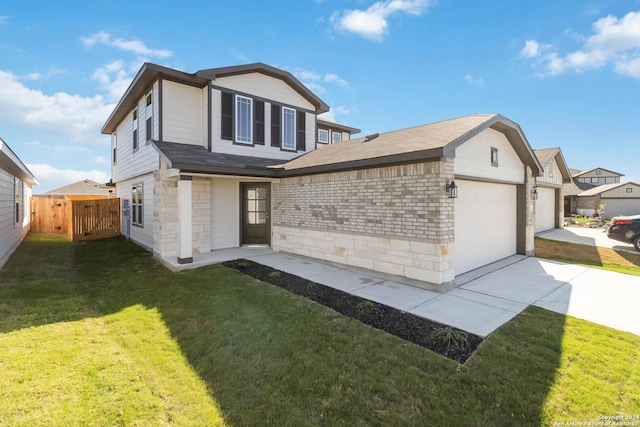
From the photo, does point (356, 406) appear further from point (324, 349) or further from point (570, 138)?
point (570, 138)

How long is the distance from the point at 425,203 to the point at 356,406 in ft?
14.1

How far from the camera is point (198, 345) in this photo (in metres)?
4.30

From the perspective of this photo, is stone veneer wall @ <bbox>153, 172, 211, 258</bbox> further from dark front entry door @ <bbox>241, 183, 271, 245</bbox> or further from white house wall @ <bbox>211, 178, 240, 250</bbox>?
dark front entry door @ <bbox>241, 183, 271, 245</bbox>

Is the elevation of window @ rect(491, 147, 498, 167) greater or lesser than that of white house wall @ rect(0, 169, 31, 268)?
greater

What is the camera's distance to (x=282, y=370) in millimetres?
3531

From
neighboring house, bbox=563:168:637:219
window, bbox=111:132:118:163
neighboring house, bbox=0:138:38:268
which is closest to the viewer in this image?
neighboring house, bbox=0:138:38:268

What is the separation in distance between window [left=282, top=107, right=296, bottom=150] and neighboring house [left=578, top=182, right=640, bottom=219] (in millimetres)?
31527

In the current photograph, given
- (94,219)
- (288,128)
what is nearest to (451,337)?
(288,128)

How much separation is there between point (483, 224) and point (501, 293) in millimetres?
2698

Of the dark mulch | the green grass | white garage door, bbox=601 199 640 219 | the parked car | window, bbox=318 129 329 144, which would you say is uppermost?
window, bbox=318 129 329 144

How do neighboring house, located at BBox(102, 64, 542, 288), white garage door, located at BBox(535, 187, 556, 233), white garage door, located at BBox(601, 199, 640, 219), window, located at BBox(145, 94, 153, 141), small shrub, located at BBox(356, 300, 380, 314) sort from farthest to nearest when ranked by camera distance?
white garage door, located at BBox(601, 199, 640, 219)
white garage door, located at BBox(535, 187, 556, 233)
window, located at BBox(145, 94, 153, 141)
neighboring house, located at BBox(102, 64, 542, 288)
small shrub, located at BBox(356, 300, 380, 314)

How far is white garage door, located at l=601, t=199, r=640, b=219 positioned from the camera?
28234mm

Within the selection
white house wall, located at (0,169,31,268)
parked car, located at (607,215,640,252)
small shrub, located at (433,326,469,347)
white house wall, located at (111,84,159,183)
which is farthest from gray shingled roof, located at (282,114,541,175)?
white house wall, located at (0,169,31,268)

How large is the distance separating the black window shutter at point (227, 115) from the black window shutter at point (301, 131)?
9.59 feet
